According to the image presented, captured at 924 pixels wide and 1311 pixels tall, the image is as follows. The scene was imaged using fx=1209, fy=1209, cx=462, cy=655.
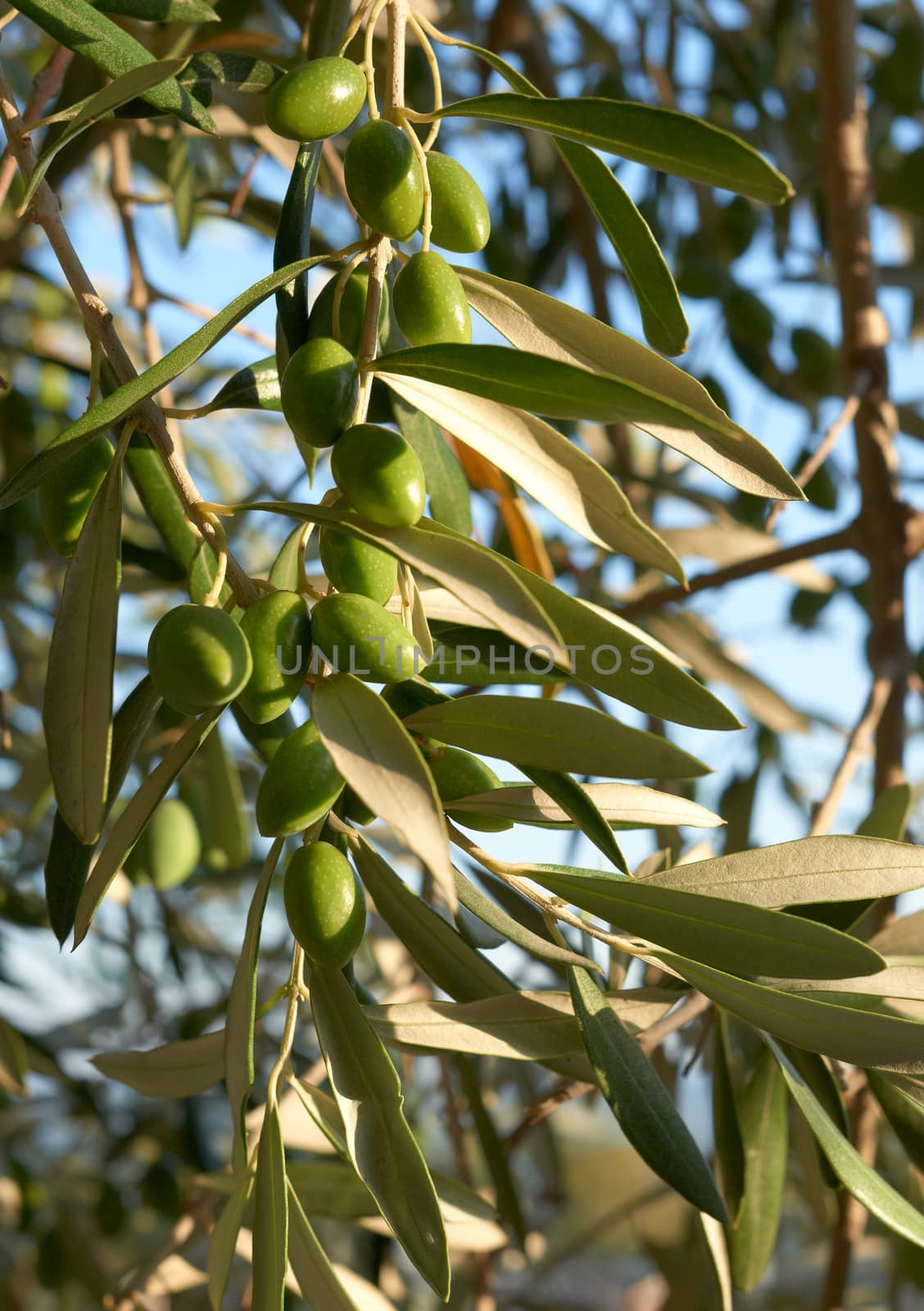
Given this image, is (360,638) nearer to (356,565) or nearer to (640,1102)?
(356,565)

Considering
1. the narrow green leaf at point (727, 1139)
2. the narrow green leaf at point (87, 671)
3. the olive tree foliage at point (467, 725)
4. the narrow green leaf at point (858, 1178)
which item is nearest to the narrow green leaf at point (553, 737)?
the olive tree foliage at point (467, 725)

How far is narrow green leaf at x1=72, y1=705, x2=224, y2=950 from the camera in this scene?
1.58ft

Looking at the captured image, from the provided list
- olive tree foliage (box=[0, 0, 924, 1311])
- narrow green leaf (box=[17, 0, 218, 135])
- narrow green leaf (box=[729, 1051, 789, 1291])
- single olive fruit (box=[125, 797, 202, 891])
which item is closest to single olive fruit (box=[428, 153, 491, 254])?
olive tree foliage (box=[0, 0, 924, 1311])

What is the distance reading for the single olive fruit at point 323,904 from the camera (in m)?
0.48

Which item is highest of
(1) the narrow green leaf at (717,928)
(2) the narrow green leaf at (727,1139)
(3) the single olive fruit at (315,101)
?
(3) the single olive fruit at (315,101)

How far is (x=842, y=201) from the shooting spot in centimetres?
127

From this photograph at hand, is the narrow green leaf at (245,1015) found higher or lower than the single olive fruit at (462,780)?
lower

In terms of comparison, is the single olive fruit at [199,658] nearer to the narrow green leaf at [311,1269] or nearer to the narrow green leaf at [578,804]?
the narrow green leaf at [578,804]

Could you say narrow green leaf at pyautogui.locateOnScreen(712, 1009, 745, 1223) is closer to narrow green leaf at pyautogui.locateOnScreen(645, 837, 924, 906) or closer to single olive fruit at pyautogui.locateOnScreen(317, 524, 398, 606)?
narrow green leaf at pyautogui.locateOnScreen(645, 837, 924, 906)

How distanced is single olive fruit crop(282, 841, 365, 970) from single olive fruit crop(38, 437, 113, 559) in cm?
19

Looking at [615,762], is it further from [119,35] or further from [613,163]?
[613,163]

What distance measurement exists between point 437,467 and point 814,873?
12.3 inches

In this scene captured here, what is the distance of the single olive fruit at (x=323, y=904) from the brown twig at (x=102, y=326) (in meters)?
0.11

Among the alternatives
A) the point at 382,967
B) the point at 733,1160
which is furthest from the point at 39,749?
the point at 733,1160
